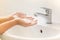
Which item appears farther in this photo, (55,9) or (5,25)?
(55,9)

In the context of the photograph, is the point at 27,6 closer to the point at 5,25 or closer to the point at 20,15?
the point at 20,15

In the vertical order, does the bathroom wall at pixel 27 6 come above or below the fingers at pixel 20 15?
above

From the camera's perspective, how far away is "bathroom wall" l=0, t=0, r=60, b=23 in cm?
125

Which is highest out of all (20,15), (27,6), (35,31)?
(27,6)

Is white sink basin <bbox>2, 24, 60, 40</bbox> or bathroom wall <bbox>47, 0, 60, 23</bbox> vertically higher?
bathroom wall <bbox>47, 0, 60, 23</bbox>

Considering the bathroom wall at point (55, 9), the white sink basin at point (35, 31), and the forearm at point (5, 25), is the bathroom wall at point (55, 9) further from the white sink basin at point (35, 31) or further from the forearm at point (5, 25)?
the forearm at point (5, 25)

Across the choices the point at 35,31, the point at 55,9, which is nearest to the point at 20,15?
the point at 35,31

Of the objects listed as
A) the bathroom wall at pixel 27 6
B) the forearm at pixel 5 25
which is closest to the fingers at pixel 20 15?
the bathroom wall at pixel 27 6

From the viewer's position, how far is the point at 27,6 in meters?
1.27

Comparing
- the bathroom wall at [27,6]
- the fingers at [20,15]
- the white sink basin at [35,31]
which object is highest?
the bathroom wall at [27,6]

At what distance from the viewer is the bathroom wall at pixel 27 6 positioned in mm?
1245

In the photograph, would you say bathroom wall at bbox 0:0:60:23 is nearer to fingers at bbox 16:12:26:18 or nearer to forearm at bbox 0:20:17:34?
fingers at bbox 16:12:26:18

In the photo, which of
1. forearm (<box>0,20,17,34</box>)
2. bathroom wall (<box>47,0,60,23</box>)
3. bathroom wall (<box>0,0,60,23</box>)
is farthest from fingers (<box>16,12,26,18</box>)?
bathroom wall (<box>47,0,60,23</box>)

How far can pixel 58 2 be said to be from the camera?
126 centimetres
